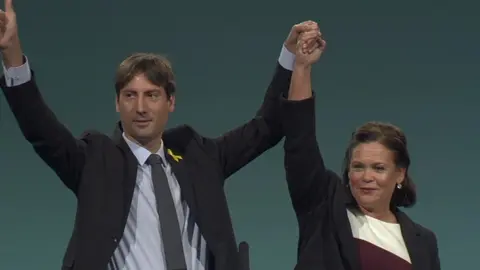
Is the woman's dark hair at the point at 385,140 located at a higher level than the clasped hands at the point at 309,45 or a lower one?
lower

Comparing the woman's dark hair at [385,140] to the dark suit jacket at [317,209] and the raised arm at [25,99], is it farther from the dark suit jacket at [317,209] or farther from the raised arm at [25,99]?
the raised arm at [25,99]

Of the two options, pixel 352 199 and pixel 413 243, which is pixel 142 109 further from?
pixel 413 243

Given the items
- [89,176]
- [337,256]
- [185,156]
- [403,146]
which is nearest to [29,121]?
[89,176]

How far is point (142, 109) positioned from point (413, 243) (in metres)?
0.57

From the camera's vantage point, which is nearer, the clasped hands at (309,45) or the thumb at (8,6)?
the thumb at (8,6)

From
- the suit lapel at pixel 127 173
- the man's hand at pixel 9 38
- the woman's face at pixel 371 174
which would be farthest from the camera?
the woman's face at pixel 371 174

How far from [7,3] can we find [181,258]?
1.69 feet

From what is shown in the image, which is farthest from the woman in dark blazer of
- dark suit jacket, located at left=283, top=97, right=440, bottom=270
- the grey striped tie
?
the grey striped tie

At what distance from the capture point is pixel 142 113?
130 cm

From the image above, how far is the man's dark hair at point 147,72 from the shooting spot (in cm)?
133

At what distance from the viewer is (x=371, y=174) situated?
138 cm

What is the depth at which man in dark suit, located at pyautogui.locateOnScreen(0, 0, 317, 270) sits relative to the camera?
120cm

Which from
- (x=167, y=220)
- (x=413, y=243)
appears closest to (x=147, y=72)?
(x=167, y=220)

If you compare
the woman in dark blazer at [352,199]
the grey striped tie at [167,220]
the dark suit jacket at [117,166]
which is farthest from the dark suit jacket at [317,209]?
the grey striped tie at [167,220]
